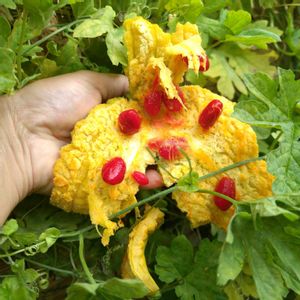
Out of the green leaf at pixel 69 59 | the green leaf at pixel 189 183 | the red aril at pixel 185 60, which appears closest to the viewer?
the green leaf at pixel 189 183

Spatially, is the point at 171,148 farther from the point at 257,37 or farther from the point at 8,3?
the point at 8,3

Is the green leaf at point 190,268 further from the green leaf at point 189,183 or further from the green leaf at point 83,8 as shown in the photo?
the green leaf at point 83,8

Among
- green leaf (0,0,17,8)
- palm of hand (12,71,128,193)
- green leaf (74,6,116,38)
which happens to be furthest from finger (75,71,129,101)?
green leaf (0,0,17,8)

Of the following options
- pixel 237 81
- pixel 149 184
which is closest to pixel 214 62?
pixel 237 81

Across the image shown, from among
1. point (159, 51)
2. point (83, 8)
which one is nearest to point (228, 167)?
point (159, 51)

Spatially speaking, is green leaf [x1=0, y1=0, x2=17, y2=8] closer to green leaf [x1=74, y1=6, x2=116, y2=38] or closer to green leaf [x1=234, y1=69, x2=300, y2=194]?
green leaf [x1=74, y1=6, x2=116, y2=38]

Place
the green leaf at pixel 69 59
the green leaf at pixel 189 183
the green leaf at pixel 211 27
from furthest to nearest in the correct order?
the green leaf at pixel 211 27, the green leaf at pixel 69 59, the green leaf at pixel 189 183

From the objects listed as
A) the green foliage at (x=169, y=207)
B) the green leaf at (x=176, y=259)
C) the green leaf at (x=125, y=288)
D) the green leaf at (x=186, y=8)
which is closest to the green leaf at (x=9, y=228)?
the green foliage at (x=169, y=207)
